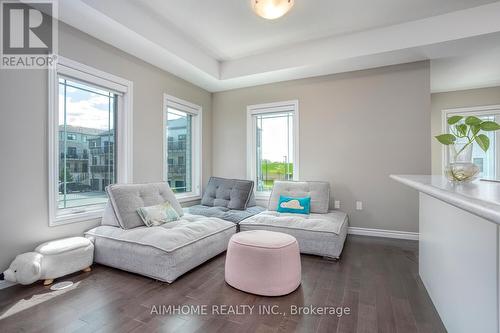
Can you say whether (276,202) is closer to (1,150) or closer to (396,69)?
(396,69)

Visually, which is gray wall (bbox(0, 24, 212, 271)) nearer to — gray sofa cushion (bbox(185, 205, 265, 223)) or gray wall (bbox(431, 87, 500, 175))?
gray sofa cushion (bbox(185, 205, 265, 223))

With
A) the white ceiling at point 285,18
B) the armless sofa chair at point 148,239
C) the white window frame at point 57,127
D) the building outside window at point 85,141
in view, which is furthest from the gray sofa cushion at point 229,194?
the white ceiling at point 285,18

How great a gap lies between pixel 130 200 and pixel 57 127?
1006mm

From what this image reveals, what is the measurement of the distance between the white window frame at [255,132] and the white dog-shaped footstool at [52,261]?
2.72 metres

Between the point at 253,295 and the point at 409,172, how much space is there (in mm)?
2821

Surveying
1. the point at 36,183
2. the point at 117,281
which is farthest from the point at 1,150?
the point at 117,281

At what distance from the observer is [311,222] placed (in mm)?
2900

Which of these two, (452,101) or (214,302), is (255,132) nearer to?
(214,302)

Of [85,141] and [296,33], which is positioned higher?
[296,33]

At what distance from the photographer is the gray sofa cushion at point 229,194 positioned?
3752 millimetres

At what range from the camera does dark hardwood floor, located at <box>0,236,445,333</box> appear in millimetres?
1555

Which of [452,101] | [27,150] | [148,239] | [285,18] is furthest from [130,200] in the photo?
[452,101]

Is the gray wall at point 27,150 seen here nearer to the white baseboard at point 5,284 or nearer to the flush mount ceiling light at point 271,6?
the white baseboard at point 5,284

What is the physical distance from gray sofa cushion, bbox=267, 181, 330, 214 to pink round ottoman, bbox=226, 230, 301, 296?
149cm
